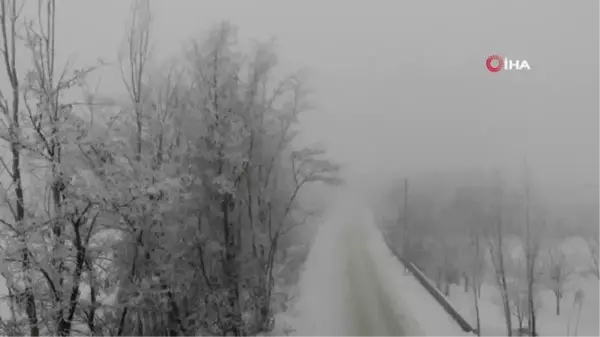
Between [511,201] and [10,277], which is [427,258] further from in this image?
[10,277]

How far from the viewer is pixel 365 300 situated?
58.9ft

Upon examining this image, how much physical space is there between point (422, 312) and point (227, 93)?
10502 millimetres

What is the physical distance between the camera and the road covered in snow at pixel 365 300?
15.0m

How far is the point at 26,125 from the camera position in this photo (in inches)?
251

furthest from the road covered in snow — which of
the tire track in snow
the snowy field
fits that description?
the snowy field

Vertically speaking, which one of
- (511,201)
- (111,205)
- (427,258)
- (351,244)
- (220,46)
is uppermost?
(220,46)

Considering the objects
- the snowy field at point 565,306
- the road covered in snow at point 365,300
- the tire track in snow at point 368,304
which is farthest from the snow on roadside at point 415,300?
the snowy field at point 565,306

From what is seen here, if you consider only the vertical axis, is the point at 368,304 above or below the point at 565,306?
above

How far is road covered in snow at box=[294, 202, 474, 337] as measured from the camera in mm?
15008

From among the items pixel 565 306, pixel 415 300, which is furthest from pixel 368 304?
pixel 565 306

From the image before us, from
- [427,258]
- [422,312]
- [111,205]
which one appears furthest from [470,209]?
[111,205]

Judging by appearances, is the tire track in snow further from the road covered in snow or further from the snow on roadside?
the snow on roadside

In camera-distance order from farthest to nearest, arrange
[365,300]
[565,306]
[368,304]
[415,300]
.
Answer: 1. [565,306]
2. [365,300]
3. [415,300]
4. [368,304]

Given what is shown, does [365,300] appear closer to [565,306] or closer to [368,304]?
[368,304]
